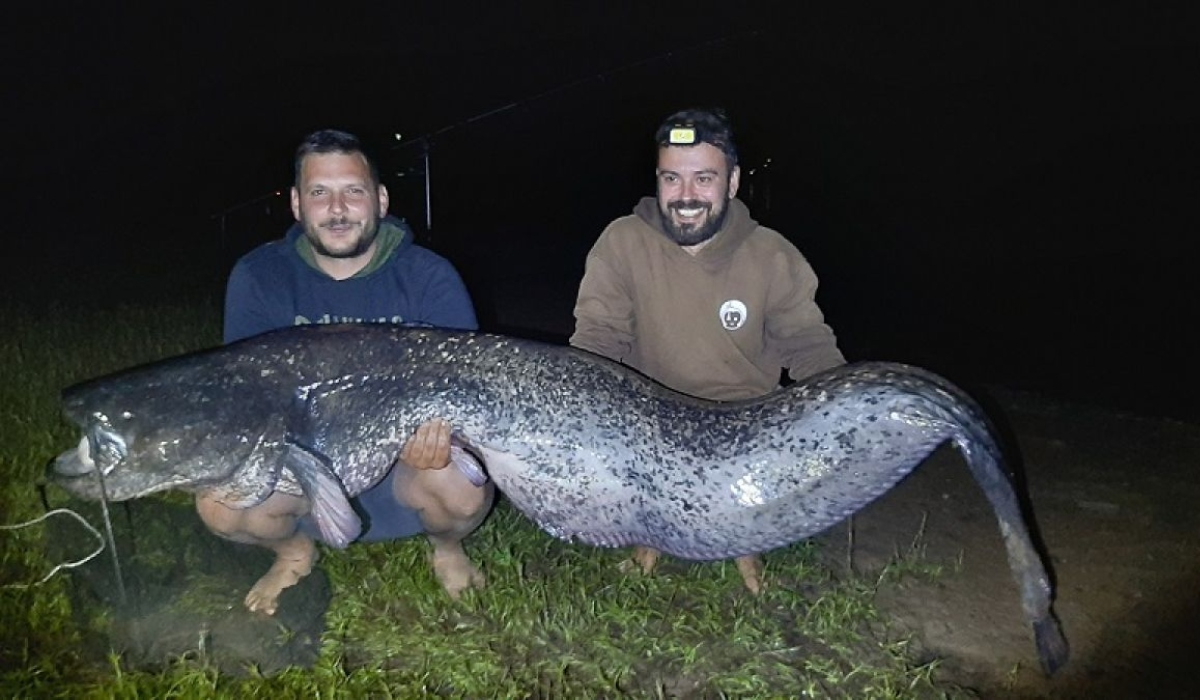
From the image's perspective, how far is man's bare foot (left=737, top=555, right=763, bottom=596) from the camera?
13.3 feet

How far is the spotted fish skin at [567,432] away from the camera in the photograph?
3.01 metres

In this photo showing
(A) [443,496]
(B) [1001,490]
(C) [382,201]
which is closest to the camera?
(B) [1001,490]

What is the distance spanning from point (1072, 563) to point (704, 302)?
2.03 meters

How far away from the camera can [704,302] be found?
423 centimetres

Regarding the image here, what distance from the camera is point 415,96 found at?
100ft

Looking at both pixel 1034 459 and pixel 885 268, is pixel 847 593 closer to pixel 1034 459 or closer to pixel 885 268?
pixel 1034 459

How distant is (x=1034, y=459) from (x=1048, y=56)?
3231 centimetres

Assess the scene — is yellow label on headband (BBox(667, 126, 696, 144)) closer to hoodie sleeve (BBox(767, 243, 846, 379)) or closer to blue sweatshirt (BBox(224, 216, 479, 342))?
hoodie sleeve (BBox(767, 243, 846, 379))

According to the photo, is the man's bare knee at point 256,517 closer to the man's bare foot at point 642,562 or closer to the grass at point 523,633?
the grass at point 523,633

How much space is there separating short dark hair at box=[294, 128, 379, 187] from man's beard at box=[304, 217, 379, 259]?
0.56ft

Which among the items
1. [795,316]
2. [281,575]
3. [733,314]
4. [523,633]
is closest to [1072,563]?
[795,316]

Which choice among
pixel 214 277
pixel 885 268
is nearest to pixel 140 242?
pixel 214 277

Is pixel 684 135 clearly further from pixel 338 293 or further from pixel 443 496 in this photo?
pixel 443 496

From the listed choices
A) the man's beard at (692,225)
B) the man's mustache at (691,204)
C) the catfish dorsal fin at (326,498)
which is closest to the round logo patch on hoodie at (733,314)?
the man's beard at (692,225)
